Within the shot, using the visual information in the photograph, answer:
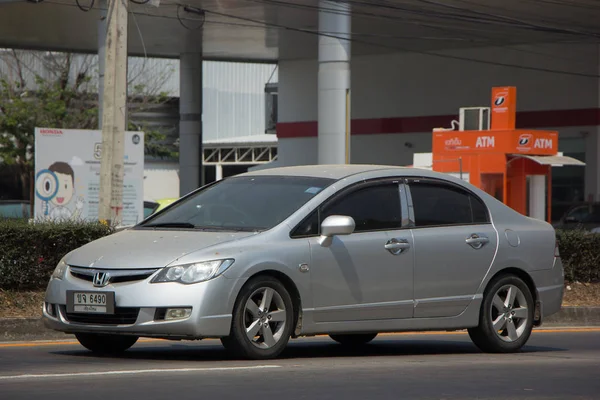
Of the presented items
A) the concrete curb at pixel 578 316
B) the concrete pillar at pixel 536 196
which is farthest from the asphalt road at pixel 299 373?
the concrete pillar at pixel 536 196

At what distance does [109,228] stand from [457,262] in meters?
5.04

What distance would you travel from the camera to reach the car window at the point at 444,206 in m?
10.0

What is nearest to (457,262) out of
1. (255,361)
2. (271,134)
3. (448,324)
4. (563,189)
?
(448,324)

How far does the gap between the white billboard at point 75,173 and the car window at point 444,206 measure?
360 inches

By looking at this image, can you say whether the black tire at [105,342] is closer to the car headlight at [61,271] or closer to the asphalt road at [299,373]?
the asphalt road at [299,373]

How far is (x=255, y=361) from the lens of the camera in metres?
8.73

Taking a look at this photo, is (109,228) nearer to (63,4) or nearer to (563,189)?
(63,4)

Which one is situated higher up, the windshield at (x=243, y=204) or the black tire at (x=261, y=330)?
the windshield at (x=243, y=204)

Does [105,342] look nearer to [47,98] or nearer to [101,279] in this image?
[101,279]

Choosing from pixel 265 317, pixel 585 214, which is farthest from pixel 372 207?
pixel 585 214

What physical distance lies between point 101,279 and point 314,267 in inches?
64.6

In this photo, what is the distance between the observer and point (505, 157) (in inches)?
969

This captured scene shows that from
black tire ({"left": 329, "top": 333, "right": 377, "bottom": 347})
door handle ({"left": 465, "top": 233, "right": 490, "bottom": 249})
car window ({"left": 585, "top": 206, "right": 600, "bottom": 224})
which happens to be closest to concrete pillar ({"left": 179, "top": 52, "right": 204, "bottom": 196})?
car window ({"left": 585, "top": 206, "right": 600, "bottom": 224})

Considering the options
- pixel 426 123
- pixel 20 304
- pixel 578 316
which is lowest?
pixel 578 316
